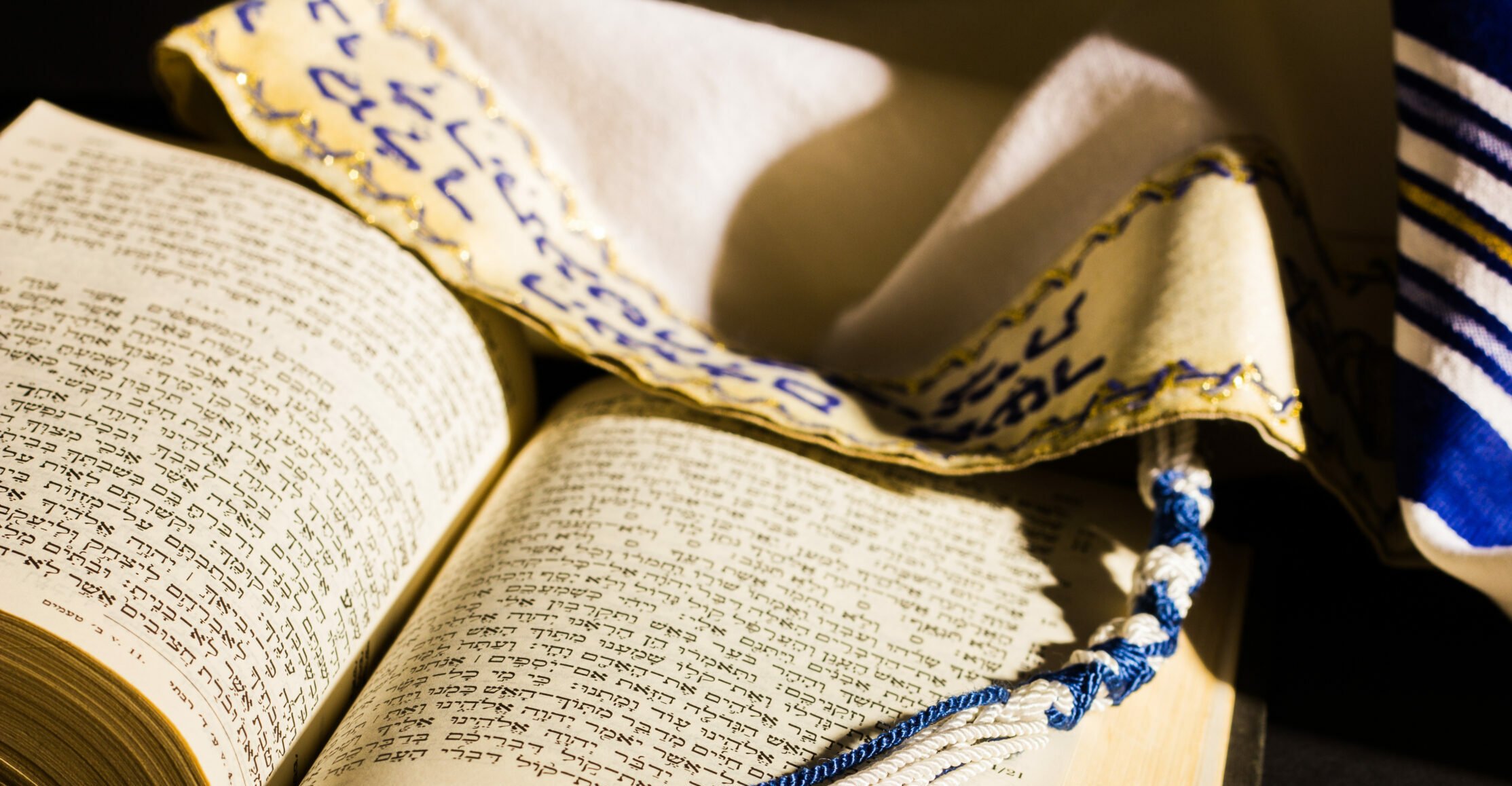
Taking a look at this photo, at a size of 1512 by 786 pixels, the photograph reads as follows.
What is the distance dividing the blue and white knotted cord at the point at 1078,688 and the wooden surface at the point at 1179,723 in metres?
0.02

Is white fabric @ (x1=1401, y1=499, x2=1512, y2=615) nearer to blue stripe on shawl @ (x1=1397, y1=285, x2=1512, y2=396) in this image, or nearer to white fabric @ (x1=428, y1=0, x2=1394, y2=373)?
blue stripe on shawl @ (x1=1397, y1=285, x2=1512, y2=396)

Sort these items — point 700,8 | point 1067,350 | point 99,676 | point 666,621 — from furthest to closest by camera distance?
point 700,8 → point 1067,350 → point 666,621 → point 99,676

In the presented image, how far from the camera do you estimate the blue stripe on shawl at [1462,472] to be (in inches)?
22.1

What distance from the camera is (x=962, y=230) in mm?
767

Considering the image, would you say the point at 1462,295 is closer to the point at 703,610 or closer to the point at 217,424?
the point at 703,610

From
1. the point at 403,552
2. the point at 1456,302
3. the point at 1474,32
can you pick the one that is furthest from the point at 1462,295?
the point at 403,552

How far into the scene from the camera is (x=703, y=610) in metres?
0.56

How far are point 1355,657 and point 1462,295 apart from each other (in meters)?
0.24

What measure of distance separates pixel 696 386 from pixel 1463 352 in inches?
17.3

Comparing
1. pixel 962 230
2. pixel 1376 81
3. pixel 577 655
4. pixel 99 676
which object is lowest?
pixel 99 676

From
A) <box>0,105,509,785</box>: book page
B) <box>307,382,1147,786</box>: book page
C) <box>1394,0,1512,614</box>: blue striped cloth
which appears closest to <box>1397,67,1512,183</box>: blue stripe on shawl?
<box>1394,0,1512,614</box>: blue striped cloth

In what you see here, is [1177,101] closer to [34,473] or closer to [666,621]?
[666,621]

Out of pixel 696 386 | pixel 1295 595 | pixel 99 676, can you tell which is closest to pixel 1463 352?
pixel 1295 595

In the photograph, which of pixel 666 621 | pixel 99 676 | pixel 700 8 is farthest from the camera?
pixel 700 8
